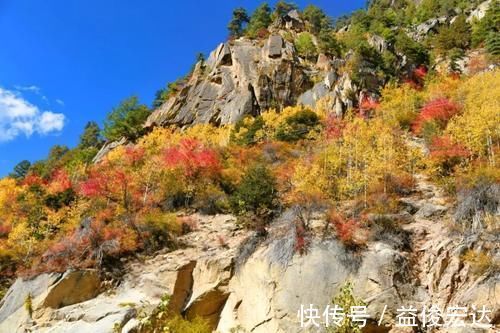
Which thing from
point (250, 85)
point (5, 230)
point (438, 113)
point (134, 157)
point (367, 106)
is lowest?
point (5, 230)

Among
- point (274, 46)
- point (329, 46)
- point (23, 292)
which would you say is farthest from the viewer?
point (329, 46)

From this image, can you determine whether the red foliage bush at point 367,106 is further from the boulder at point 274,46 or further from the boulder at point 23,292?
the boulder at point 23,292

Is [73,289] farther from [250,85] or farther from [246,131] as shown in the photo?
[250,85]

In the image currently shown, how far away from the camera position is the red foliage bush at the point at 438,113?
31656 millimetres

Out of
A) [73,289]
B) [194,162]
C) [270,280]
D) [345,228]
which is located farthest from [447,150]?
[73,289]

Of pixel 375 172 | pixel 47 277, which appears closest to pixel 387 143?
pixel 375 172

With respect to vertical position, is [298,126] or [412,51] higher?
[412,51]

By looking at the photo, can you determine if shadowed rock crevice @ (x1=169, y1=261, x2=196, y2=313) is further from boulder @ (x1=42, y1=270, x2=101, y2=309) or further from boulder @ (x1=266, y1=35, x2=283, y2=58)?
boulder @ (x1=266, y1=35, x2=283, y2=58)

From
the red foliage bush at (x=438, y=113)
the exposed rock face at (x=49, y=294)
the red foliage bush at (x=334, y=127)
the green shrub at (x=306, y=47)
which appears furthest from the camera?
the green shrub at (x=306, y=47)

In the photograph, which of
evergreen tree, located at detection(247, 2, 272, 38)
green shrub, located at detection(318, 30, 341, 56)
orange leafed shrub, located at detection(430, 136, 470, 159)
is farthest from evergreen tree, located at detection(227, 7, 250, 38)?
orange leafed shrub, located at detection(430, 136, 470, 159)

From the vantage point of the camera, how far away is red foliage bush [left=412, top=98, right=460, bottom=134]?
31.7m

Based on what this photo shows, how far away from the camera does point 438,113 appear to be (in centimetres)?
3216

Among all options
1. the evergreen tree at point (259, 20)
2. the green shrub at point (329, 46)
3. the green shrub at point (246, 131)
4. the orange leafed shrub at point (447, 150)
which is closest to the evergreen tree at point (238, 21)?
the evergreen tree at point (259, 20)

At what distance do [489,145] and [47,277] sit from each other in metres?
23.2
